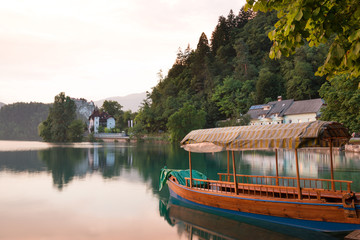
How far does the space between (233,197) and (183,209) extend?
3.61 metres

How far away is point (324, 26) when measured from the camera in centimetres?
508

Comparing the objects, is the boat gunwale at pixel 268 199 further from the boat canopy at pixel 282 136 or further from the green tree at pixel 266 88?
the green tree at pixel 266 88

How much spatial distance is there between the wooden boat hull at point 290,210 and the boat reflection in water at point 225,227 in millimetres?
293

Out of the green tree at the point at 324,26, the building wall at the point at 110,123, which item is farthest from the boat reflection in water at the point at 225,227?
the building wall at the point at 110,123

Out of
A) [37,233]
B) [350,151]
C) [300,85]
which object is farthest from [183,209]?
[300,85]

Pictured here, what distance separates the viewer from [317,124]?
1070 cm

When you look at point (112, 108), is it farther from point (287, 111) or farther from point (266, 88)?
point (287, 111)

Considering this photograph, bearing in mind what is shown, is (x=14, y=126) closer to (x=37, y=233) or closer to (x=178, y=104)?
(x=178, y=104)

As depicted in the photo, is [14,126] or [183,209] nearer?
[183,209]

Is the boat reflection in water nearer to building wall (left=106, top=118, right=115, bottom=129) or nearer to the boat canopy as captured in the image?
the boat canopy

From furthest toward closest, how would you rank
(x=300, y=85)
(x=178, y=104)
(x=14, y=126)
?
1. (x=14, y=126)
2. (x=178, y=104)
3. (x=300, y=85)

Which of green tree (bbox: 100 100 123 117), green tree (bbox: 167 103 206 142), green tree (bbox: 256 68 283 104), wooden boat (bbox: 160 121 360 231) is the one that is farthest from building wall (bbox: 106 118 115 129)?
wooden boat (bbox: 160 121 360 231)

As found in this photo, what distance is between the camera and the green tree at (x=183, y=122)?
69019 mm

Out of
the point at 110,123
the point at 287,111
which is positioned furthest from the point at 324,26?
the point at 110,123
